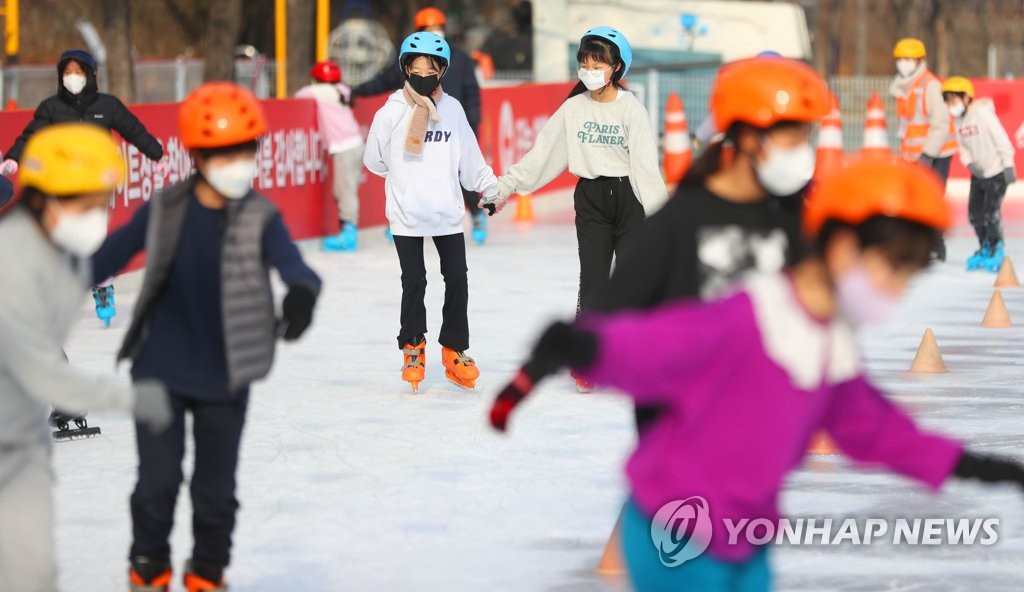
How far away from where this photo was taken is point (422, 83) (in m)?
8.55

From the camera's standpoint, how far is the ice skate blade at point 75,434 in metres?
7.77

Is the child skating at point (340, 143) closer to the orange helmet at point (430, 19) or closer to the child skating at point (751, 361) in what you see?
the orange helmet at point (430, 19)

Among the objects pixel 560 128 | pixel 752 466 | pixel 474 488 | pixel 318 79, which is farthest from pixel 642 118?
pixel 318 79

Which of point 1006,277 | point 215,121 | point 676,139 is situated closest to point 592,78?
point 215,121

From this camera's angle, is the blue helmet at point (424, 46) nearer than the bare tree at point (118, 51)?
Yes

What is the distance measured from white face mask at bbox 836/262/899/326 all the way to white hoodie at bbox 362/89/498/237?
216 inches

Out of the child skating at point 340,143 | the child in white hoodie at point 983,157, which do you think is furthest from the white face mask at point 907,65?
the child skating at point 340,143

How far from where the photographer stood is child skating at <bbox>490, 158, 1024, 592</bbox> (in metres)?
3.09

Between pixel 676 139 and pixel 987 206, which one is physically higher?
pixel 676 139

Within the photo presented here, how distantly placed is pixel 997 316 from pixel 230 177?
7.56 m

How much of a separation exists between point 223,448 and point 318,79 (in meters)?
11.8

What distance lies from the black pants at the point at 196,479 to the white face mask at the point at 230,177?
53cm

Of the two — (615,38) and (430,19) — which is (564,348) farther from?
(430,19)

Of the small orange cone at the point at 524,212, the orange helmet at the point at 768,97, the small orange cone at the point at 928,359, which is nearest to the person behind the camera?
the orange helmet at the point at 768,97
